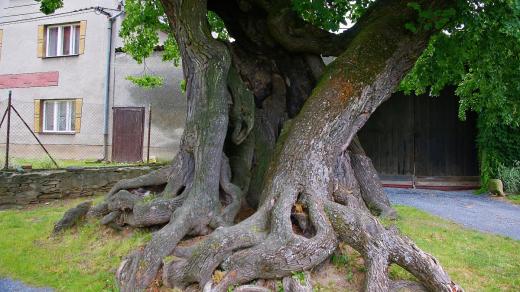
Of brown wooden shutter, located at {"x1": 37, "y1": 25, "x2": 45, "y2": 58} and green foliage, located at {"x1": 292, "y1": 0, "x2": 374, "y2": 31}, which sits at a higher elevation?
brown wooden shutter, located at {"x1": 37, "y1": 25, "x2": 45, "y2": 58}

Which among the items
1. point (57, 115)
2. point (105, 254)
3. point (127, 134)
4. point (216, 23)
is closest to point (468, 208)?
point (216, 23)

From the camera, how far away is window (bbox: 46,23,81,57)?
15836mm

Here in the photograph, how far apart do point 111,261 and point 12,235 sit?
7.34 feet

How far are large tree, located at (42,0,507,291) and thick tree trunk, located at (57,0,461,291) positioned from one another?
0.05 feet

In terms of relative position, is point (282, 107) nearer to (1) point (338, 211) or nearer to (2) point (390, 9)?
(2) point (390, 9)

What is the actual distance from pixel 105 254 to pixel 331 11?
17.4ft

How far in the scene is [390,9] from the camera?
5.51 m

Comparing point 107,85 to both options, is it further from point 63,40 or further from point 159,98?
point 63,40

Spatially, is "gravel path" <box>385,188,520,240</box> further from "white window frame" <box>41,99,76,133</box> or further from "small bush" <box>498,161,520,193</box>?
"white window frame" <box>41,99,76,133</box>

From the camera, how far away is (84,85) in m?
15.4

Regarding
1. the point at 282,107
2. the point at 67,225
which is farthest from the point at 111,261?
the point at 282,107

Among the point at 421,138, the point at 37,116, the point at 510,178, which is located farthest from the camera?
the point at 37,116

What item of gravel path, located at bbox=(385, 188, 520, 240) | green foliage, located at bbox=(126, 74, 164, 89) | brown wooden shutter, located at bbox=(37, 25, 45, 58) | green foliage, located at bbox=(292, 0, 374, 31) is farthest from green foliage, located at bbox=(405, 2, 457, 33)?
brown wooden shutter, located at bbox=(37, 25, 45, 58)

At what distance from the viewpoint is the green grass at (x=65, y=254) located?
15.5 ft
